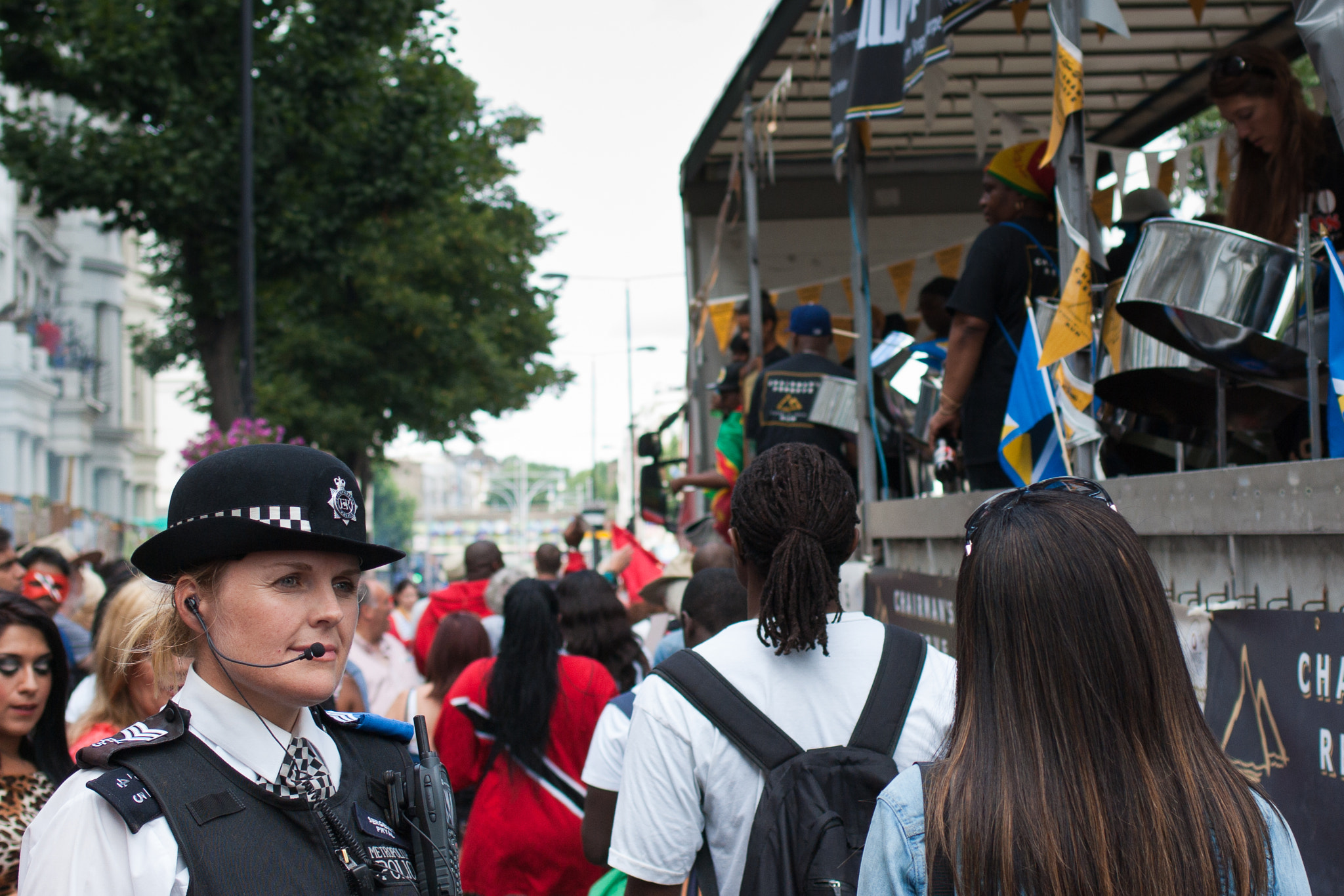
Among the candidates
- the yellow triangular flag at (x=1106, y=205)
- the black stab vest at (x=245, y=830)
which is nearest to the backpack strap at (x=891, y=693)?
the black stab vest at (x=245, y=830)

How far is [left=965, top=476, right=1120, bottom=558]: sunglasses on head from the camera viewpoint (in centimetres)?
159

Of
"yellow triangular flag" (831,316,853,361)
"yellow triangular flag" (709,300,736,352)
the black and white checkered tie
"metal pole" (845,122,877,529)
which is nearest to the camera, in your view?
the black and white checkered tie

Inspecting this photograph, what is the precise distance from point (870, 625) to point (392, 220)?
1983 centimetres

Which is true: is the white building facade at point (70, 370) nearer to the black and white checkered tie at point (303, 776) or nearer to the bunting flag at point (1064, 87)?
the bunting flag at point (1064, 87)

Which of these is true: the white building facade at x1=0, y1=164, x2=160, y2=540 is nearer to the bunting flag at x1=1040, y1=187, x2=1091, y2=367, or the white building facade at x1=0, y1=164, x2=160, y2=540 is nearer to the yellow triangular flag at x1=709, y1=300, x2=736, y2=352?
the yellow triangular flag at x1=709, y1=300, x2=736, y2=352

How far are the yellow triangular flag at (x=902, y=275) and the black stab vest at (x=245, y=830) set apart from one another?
379 inches

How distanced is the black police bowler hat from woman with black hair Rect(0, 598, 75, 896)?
190 cm

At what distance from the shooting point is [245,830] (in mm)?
1720

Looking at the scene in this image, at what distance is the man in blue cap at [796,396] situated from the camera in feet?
21.7

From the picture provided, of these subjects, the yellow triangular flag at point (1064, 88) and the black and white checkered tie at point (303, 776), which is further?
the yellow triangular flag at point (1064, 88)

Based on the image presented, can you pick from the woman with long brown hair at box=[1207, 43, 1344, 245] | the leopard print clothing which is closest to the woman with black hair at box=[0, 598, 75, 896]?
the leopard print clothing

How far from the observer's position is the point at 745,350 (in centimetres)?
1039

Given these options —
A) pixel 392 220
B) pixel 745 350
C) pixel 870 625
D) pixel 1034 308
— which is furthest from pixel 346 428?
pixel 870 625

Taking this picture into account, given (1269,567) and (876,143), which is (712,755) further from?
(876,143)
